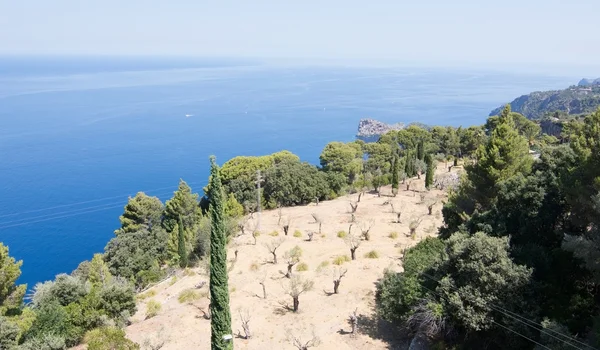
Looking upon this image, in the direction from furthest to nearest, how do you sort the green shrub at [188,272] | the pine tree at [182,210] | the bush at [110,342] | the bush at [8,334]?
the pine tree at [182,210]
the green shrub at [188,272]
the bush at [8,334]
the bush at [110,342]

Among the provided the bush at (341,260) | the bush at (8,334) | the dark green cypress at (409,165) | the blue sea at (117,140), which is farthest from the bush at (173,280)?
the dark green cypress at (409,165)

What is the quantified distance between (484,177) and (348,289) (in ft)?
33.9

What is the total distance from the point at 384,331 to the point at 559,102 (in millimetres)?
134603

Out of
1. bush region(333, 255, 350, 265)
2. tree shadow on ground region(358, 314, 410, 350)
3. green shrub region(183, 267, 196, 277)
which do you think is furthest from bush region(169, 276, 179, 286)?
tree shadow on ground region(358, 314, 410, 350)

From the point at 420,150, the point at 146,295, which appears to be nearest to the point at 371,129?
the point at 420,150

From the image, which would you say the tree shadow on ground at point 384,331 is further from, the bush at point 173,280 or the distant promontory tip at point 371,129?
the distant promontory tip at point 371,129

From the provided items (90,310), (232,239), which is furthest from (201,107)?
(90,310)

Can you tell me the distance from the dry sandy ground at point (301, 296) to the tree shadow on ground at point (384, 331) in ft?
0.14

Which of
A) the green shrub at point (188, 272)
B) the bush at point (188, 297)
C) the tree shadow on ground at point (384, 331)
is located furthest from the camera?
the green shrub at point (188, 272)

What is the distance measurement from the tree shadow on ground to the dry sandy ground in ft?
0.14

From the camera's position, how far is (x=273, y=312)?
18953mm

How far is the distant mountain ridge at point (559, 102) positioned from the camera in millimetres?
105912

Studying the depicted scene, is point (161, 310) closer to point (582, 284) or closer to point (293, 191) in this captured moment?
point (582, 284)

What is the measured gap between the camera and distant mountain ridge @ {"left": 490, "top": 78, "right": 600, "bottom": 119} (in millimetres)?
105912
